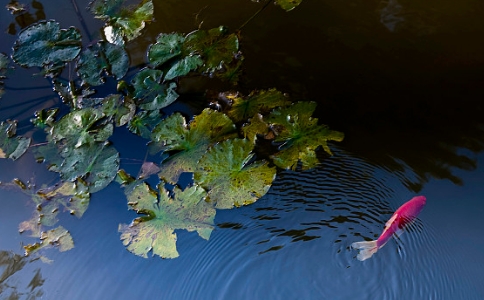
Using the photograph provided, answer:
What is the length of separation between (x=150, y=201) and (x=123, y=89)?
514 millimetres

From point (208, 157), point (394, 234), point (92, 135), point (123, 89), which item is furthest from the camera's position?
point (123, 89)

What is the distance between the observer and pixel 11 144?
169cm

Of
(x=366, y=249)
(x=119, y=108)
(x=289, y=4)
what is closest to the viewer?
(x=366, y=249)

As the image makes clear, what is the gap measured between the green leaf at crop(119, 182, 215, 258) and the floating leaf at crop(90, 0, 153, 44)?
0.74 m

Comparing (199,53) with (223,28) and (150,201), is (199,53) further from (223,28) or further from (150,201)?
(150,201)

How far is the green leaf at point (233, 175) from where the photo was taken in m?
1.45

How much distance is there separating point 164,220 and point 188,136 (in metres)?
0.30

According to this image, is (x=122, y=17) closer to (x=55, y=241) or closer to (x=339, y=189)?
(x=55, y=241)

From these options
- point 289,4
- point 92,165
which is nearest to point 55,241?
point 92,165

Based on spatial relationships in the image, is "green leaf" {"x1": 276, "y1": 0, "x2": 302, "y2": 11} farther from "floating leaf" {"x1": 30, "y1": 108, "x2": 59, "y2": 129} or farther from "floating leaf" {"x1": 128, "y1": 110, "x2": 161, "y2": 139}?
"floating leaf" {"x1": 30, "y1": 108, "x2": 59, "y2": 129}

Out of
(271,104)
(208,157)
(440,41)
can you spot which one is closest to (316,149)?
(271,104)

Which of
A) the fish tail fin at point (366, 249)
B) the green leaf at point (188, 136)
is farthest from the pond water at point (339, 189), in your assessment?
the green leaf at point (188, 136)

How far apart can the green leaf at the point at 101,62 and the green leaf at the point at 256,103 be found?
0.48 meters

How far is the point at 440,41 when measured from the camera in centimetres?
181
